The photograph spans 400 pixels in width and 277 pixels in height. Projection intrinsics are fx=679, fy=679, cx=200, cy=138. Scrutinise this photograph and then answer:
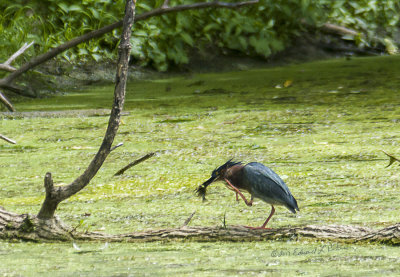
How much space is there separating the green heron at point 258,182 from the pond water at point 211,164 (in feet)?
0.38

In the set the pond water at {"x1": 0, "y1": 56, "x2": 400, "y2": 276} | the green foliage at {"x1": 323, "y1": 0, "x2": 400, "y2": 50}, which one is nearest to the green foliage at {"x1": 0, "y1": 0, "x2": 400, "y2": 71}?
the green foliage at {"x1": 323, "y1": 0, "x2": 400, "y2": 50}

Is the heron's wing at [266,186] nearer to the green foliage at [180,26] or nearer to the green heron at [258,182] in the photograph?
the green heron at [258,182]

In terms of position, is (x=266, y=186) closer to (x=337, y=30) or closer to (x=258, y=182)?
(x=258, y=182)

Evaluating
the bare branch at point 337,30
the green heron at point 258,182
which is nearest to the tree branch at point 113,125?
the green heron at point 258,182

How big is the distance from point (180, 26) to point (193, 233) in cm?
429

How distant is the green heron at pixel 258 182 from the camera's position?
5.51 feet

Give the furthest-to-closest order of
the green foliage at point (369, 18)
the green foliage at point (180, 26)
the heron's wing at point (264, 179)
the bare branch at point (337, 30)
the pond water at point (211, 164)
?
the green foliage at point (369, 18) → the bare branch at point (337, 30) → the green foliage at point (180, 26) → the heron's wing at point (264, 179) → the pond water at point (211, 164)

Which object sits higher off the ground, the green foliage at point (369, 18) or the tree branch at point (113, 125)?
the tree branch at point (113, 125)

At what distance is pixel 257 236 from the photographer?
167 cm

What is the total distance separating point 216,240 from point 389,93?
2.88 metres

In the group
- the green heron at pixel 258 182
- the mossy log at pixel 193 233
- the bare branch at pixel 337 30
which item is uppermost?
the green heron at pixel 258 182

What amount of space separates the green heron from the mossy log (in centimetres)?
6

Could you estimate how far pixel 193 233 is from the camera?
1687mm

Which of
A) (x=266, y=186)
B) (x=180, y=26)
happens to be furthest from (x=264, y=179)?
(x=180, y=26)
